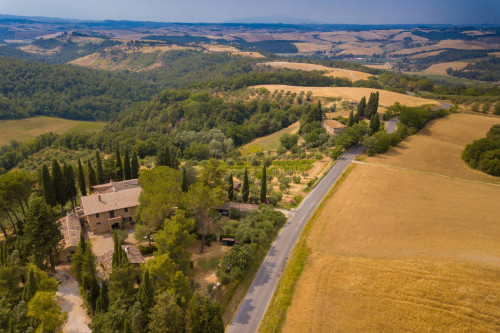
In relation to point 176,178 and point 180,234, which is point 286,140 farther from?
point 180,234

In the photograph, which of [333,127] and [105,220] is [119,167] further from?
[333,127]

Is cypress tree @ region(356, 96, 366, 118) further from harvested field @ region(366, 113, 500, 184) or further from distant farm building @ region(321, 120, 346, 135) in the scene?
harvested field @ region(366, 113, 500, 184)

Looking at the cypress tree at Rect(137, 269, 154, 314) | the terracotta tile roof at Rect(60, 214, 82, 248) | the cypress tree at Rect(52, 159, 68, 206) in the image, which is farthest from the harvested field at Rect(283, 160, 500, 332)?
the cypress tree at Rect(52, 159, 68, 206)

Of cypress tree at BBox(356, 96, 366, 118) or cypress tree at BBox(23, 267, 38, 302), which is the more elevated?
cypress tree at BBox(356, 96, 366, 118)

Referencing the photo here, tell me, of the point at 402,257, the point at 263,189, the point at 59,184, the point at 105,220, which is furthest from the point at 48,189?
the point at 402,257

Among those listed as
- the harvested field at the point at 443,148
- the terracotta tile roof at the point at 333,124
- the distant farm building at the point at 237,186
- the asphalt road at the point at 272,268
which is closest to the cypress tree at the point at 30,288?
the asphalt road at the point at 272,268

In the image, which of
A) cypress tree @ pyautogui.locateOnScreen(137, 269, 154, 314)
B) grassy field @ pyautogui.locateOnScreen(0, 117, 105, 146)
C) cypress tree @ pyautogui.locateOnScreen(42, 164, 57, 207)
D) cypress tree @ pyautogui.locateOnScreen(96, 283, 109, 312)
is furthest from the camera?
grassy field @ pyautogui.locateOnScreen(0, 117, 105, 146)

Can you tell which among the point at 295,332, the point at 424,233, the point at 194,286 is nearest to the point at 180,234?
the point at 194,286
